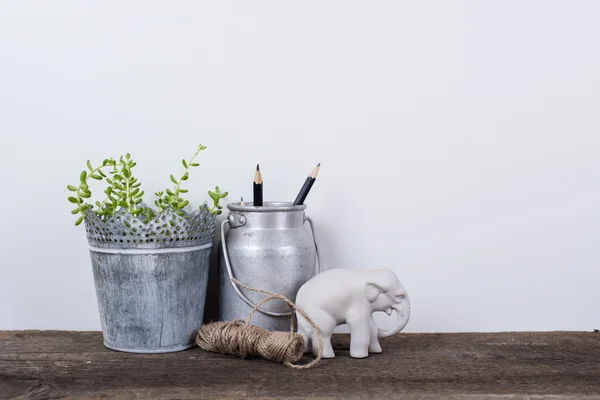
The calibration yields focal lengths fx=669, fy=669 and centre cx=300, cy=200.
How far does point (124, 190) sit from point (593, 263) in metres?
0.90

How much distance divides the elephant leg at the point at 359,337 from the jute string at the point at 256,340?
0.19 feet

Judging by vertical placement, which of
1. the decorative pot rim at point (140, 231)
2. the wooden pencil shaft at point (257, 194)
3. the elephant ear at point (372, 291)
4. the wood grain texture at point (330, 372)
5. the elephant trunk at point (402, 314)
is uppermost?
the wooden pencil shaft at point (257, 194)

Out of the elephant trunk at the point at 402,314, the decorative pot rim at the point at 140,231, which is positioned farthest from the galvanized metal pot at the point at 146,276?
the elephant trunk at the point at 402,314

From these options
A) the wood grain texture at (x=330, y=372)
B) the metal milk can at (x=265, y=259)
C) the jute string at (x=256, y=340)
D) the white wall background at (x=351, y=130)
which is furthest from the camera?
the white wall background at (x=351, y=130)

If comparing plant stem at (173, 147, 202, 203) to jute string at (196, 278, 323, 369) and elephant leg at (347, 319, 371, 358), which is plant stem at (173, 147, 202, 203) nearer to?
jute string at (196, 278, 323, 369)

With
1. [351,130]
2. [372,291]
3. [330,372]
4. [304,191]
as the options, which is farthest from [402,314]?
[351,130]

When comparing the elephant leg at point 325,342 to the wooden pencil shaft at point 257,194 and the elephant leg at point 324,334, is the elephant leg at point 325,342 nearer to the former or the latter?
the elephant leg at point 324,334

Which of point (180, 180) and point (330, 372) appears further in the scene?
point (180, 180)

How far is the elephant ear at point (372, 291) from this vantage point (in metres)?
1.06

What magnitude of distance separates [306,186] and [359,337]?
0.28 meters

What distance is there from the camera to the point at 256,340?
105cm

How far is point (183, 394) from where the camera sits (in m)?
0.87

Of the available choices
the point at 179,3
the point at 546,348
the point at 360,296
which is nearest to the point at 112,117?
the point at 179,3

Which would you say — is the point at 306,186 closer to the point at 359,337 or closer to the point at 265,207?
the point at 265,207
